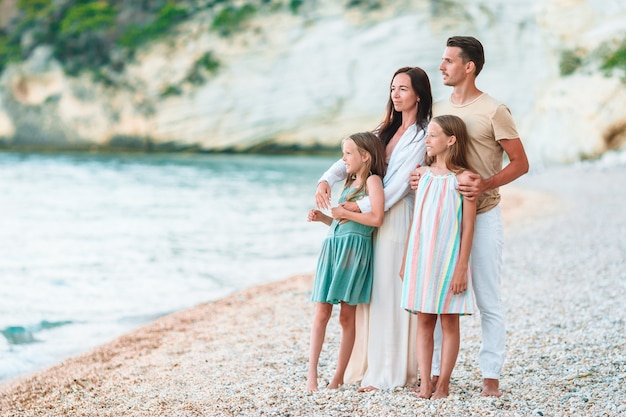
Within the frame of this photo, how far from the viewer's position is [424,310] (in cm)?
335

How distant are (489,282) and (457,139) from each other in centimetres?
70

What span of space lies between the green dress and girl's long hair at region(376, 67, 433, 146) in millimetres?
507

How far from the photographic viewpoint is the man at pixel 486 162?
3.33 metres

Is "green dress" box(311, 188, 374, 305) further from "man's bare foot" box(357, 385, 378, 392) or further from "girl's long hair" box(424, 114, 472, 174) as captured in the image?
"girl's long hair" box(424, 114, 472, 174)

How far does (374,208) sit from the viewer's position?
3.49 meters

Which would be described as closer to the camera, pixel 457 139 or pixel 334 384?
pixel 457 139

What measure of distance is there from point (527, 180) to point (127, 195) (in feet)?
37.7

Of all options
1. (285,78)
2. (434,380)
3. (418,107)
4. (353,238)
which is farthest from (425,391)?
(285,78)

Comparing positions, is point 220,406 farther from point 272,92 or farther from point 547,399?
point 272,92

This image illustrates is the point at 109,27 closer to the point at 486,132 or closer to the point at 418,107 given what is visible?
the point at 418,107

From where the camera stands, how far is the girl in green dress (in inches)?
139

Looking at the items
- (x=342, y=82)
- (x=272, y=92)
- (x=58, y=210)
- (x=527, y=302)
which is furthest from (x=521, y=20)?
(x=527, y=302)

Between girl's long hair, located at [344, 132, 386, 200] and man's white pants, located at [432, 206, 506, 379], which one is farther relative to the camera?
girl's long hair, located at [344, 132, 386, 200]

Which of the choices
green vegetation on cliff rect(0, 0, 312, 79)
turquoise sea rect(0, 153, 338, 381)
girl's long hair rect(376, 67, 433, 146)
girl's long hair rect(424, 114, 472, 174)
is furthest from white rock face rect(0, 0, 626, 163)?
girl's long hair rect(424, 114, 472, 174)
